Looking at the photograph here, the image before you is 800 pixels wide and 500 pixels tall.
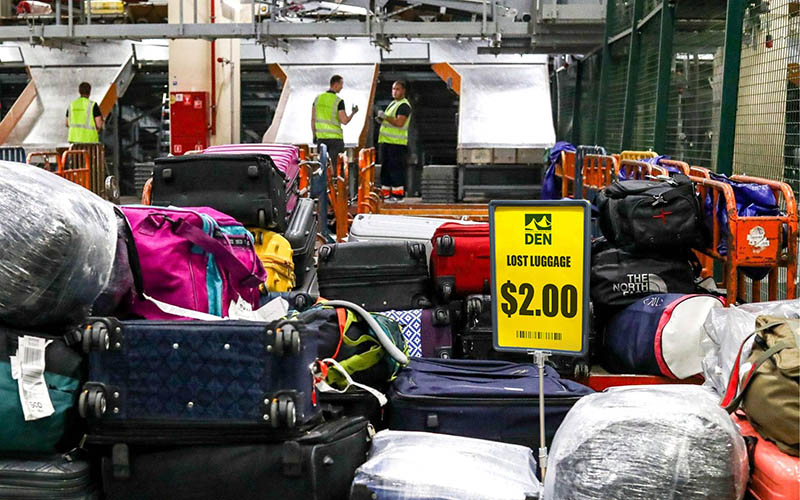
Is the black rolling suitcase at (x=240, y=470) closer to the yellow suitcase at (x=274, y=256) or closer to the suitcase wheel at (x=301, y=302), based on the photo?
the suitcase wheel at (x=301, y=302)

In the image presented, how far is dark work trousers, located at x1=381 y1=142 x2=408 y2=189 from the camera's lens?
12.8 meters

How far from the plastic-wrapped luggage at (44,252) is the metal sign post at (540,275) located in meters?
1.30

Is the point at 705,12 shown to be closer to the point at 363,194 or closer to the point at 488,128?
the point at 363,194

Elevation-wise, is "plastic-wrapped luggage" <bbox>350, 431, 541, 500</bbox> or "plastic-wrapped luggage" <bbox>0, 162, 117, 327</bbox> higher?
"plastic-wrapped luggage" <bbox>0, 162, 117, 327</bbox>

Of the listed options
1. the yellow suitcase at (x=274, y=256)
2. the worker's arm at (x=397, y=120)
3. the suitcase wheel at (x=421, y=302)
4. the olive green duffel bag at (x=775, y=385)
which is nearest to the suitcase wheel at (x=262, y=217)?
the yellow suitcase at (x=274, y=256)

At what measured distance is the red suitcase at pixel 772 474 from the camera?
7.90 ft

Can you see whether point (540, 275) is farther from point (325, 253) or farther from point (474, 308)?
point (325, 253)

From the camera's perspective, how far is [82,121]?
13586 millimetres

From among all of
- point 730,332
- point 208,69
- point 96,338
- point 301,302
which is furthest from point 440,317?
point 208,69

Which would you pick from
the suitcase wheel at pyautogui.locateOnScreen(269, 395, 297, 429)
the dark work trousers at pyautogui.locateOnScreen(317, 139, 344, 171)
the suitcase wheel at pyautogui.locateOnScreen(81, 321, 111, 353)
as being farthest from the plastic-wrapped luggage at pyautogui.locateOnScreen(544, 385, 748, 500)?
the dark work trousers at pyautogui.locateOnScreen(317, 139, 344, 171)

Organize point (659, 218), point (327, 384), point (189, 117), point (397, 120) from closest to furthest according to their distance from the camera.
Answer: point (327, 384) → point (659, 218) → point (397, 120) → point (189, 117)

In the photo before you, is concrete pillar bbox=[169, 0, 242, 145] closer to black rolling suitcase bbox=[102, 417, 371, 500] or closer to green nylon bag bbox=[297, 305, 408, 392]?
green nylon bag bbox=[297, 305, 408, 392]

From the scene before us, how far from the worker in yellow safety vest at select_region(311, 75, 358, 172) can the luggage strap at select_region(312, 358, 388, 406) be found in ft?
29.3

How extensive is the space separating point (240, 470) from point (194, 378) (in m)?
0.29
